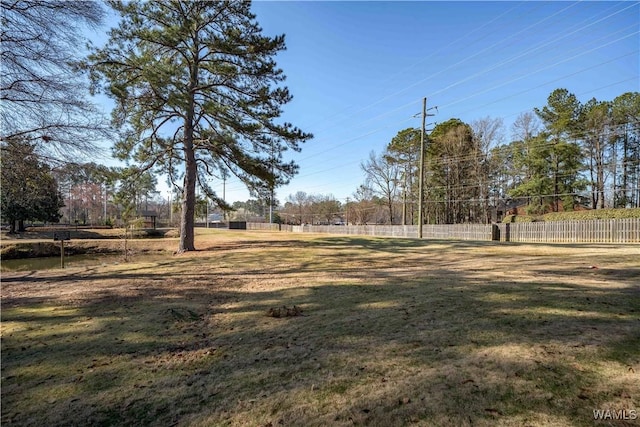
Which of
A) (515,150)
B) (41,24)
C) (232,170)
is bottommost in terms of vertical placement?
(232,170)

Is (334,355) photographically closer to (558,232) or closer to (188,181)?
(188,181)

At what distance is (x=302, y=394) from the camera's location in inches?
108

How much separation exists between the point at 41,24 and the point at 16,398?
→ 25.7 ft

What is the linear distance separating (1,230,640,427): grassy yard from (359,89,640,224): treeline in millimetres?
32220

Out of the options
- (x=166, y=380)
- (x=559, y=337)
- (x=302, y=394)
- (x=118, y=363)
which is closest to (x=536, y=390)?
(x=559, y=337)

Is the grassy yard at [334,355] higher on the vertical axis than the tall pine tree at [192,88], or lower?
lower

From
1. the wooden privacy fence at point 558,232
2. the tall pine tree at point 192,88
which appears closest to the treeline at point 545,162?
the wooden privacy fence at point 558,232

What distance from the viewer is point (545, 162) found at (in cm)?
3281

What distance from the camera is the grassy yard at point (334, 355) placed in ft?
8.20

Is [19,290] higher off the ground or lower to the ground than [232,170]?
lower

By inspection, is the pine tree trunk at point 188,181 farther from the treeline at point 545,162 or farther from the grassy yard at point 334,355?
the treeline at point 545,162

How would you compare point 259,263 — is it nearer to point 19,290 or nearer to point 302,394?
point 19,290

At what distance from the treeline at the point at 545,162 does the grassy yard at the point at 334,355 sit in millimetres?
32220

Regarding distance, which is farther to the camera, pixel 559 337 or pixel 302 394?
pixel 559 337
